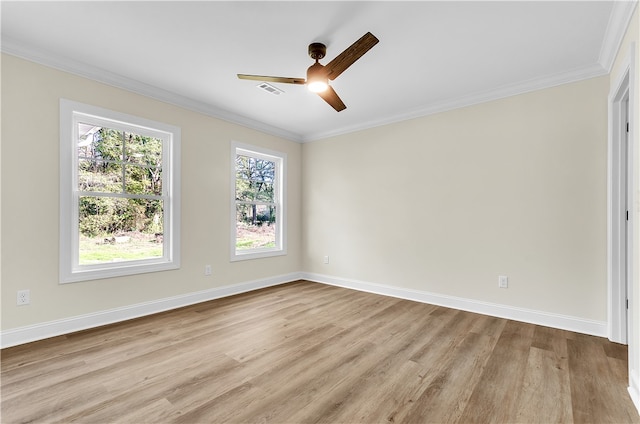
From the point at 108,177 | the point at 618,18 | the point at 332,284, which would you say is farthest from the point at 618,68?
the point at 108,177

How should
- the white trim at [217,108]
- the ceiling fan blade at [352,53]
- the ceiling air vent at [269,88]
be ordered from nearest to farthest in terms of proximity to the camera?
the ceiling fan blade at [352,53], the white trim at [217,108], the ceiling air vent at [269,88]

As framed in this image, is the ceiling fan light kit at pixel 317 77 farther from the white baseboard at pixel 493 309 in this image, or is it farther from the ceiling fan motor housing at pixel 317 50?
the white baseboard at pixel 493 309

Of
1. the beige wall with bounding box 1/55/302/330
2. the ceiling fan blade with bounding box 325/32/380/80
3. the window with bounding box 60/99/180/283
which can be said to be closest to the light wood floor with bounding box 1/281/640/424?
the beige wall with bounding box 1/55/302/330

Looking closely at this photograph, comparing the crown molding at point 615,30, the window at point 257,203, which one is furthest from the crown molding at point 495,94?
the window at point 257,203

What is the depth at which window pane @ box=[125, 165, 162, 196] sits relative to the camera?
342 centimetres

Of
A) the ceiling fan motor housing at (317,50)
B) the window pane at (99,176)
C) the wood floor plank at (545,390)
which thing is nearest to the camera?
the wood floor plank at (545,390)

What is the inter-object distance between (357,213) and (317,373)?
2892mm

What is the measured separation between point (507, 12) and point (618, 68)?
1.19 metres

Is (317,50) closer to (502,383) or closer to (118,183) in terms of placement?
(118,183)

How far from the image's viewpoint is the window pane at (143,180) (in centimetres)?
342

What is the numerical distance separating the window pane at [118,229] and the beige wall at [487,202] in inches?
105

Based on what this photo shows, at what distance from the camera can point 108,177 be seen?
326 cm

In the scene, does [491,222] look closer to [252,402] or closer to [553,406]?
[553,406]

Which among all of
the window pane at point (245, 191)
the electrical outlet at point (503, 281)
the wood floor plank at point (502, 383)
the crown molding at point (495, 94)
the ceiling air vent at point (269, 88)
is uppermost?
the ceiling air vent at point (269, 88)
